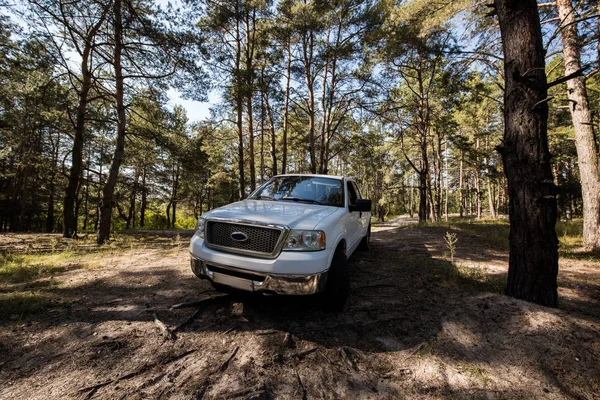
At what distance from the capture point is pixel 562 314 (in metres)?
2.82

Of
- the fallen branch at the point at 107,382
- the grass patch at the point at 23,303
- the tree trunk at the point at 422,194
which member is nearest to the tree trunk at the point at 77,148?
the grass patch at the point at 23,303

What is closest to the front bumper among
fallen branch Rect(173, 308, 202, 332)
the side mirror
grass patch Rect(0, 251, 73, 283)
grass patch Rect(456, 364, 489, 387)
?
fallen branch Rect(173, 308, 202, 332)

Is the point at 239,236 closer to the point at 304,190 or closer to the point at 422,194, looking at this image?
the point at 304,190

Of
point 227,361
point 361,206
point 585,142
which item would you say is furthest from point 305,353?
point 585,142

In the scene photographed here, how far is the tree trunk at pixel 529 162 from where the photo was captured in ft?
10.2

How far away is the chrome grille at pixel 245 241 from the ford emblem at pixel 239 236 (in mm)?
27

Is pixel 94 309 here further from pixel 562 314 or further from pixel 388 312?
pixel 562 314

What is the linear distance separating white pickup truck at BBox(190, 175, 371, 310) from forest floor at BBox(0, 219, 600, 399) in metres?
0.54

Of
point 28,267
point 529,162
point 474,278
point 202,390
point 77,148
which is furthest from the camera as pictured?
point 77,148

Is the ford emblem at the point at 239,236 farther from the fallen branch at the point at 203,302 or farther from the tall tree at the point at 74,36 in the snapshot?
the tall tree at the point at 74,36

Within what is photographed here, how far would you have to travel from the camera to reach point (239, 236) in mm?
2916

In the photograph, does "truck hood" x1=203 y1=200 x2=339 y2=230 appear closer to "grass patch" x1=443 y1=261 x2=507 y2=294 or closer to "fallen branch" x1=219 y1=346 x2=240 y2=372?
"fallen branch" x1=219 y1=346 x2=240 y2=372

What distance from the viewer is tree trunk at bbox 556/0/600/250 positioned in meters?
6.82

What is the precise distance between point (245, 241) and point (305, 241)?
2.23 ft
